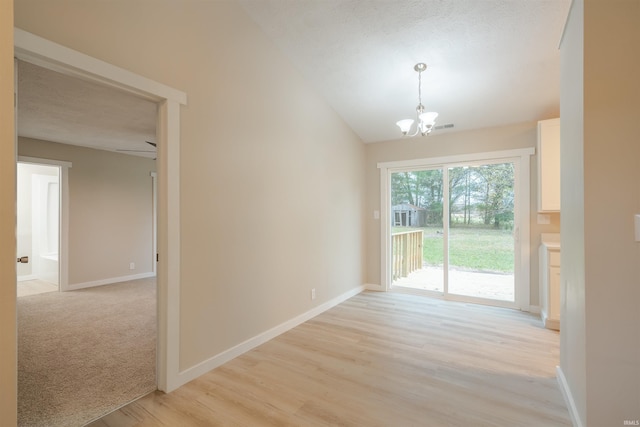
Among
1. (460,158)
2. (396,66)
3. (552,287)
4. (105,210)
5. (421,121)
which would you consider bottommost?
(552,287)

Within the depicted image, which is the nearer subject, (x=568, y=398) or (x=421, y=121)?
(x=568, y=398)

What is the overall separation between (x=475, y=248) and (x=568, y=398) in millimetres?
2475

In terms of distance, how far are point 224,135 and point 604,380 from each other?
2901 mm

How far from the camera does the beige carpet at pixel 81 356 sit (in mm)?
1900

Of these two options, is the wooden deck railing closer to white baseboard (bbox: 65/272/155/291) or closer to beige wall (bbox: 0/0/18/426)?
beige wall (bbox: 0/0/18/426)

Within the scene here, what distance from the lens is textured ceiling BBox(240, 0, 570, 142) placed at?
248cm

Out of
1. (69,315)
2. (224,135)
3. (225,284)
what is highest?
(224,135)

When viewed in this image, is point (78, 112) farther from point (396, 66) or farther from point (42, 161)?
point (396, 66)

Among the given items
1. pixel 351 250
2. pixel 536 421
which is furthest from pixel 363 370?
pixel 351 250

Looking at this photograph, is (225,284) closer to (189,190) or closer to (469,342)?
(189,190)

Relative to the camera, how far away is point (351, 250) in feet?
14.7

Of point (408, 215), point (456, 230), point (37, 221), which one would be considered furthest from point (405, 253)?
point (37, 221)

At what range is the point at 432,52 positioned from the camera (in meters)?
2.86

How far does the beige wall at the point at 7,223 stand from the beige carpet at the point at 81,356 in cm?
111
